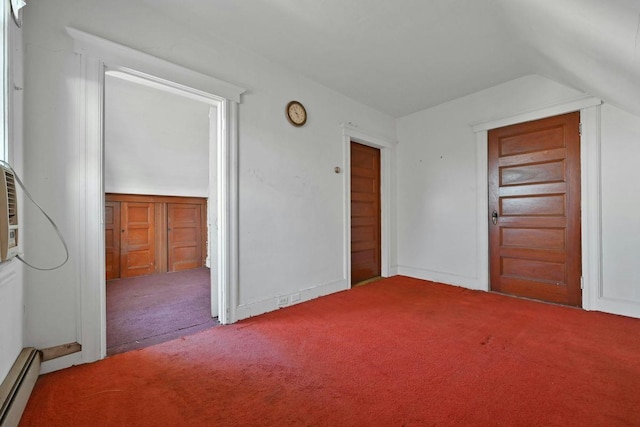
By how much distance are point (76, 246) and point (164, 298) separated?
1729mm

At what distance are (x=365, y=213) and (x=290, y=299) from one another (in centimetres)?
174

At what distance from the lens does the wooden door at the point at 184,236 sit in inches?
191

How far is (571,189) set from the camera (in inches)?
109

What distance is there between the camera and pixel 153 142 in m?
4.59

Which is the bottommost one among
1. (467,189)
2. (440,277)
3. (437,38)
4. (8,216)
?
(440,277)

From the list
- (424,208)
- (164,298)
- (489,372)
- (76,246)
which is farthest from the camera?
(424,208)

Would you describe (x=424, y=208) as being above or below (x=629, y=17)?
below

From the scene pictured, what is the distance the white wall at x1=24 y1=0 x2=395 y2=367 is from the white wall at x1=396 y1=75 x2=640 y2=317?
70cm

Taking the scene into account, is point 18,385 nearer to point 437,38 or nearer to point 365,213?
point 365,213

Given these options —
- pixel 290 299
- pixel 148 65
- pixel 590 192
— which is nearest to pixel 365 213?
pixel 290 299

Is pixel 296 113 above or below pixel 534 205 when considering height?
above

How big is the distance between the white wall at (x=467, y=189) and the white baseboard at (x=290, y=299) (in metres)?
1.40

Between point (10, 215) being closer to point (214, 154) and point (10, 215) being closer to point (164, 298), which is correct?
point (214, 154)

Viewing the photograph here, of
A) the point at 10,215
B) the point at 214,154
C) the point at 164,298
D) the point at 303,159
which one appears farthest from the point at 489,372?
the point at 164,298
